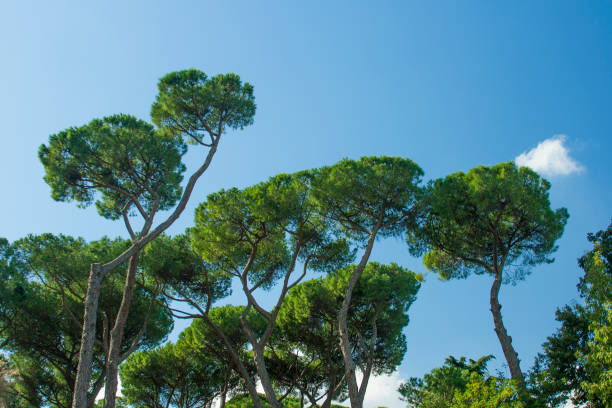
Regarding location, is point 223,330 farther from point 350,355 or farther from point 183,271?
point 350,355

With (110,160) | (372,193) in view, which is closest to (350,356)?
(372,193)

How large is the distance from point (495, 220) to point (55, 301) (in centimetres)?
1503

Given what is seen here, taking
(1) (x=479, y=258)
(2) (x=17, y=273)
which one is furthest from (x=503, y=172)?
(2) (x=17, y=273)

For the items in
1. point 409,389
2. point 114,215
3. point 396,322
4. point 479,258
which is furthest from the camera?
point 409,389

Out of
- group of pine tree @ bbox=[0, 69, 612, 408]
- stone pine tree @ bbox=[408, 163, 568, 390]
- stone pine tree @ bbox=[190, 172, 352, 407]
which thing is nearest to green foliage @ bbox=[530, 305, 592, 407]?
group of pine tree @ bbox=[0, 69, 612, 408]

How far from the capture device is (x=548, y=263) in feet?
42.0

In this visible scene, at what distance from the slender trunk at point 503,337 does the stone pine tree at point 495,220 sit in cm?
2

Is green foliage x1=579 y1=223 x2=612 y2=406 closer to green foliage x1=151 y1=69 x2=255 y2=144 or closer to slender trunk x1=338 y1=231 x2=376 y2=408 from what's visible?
slender trunk x1=338 y1=231 x2=376 y2=408

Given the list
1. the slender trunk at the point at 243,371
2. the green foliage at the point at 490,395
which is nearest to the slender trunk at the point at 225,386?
the slender trunk at the point at 243,371

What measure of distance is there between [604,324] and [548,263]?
159 inches

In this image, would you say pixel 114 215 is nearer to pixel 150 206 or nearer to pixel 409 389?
pixel 150 206

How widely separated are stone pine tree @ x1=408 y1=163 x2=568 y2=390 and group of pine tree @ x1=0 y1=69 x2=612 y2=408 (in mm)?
41

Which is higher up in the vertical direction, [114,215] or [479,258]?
[114,215]

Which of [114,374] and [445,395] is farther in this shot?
[445,395]
